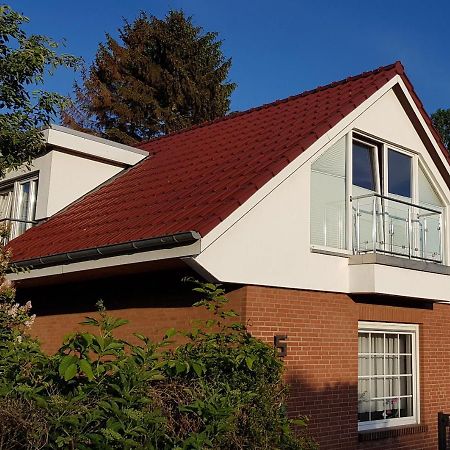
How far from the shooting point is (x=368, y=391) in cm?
1066

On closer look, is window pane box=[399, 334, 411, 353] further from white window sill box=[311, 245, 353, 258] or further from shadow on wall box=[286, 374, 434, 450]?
white window sill box=[311, 245, 353, 258]

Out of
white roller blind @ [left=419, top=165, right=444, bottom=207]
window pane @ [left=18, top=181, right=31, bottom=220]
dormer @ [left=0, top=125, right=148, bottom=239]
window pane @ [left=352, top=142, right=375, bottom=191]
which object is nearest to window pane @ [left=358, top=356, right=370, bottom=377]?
window pane @ [left=352, top=142, right=375, bottom=191]

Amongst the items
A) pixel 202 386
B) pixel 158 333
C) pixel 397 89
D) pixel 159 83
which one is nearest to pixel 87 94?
pixel 159 83

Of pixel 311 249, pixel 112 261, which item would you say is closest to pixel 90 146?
pixel 112 261

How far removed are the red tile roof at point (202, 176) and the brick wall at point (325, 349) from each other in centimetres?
134

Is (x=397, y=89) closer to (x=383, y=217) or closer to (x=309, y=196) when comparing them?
(x=383, y=217)

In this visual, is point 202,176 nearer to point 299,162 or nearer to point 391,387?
point 299,162

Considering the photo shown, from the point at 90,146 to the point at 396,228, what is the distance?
19.4 feet

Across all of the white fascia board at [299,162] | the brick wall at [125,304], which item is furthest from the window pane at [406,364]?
the brick wall at [125,304]

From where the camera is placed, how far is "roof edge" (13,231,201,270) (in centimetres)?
763

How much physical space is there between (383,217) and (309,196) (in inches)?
67.1

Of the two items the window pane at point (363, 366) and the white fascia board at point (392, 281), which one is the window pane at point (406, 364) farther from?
the white fascia board at point (392, 281)

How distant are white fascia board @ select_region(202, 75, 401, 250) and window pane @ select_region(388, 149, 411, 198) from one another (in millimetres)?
1190

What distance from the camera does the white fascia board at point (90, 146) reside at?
12469mm
